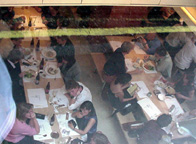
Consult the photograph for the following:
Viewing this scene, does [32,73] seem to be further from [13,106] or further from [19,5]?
[19,5]

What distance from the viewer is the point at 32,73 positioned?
7.17ft

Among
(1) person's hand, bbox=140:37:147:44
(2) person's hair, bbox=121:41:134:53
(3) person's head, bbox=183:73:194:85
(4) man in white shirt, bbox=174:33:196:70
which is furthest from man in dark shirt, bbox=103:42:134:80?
(3) person's head, bbox=183:73:194:85

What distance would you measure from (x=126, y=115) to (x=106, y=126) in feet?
0.74

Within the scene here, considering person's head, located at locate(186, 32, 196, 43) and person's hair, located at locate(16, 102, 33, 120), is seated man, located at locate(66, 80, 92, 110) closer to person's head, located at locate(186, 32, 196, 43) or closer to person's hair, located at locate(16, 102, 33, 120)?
person's hair, located at locate(16, 102, 33, 120)

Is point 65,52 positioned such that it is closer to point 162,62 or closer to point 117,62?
point 117,62

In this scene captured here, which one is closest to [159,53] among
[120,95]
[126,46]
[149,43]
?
[149,43]

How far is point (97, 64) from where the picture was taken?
2291 millimetres

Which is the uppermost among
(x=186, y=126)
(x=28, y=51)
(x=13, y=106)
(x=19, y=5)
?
(x=19, y=5)

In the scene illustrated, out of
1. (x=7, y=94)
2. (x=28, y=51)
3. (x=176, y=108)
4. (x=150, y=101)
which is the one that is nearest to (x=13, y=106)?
(x=7, y=94)

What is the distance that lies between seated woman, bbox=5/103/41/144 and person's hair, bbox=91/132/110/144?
46cm

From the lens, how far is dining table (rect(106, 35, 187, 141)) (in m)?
2.35

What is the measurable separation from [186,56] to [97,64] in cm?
106

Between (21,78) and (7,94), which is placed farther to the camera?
(21,78)

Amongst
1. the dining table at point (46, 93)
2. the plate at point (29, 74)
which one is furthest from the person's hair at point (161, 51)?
the plate at point (29, 74)
